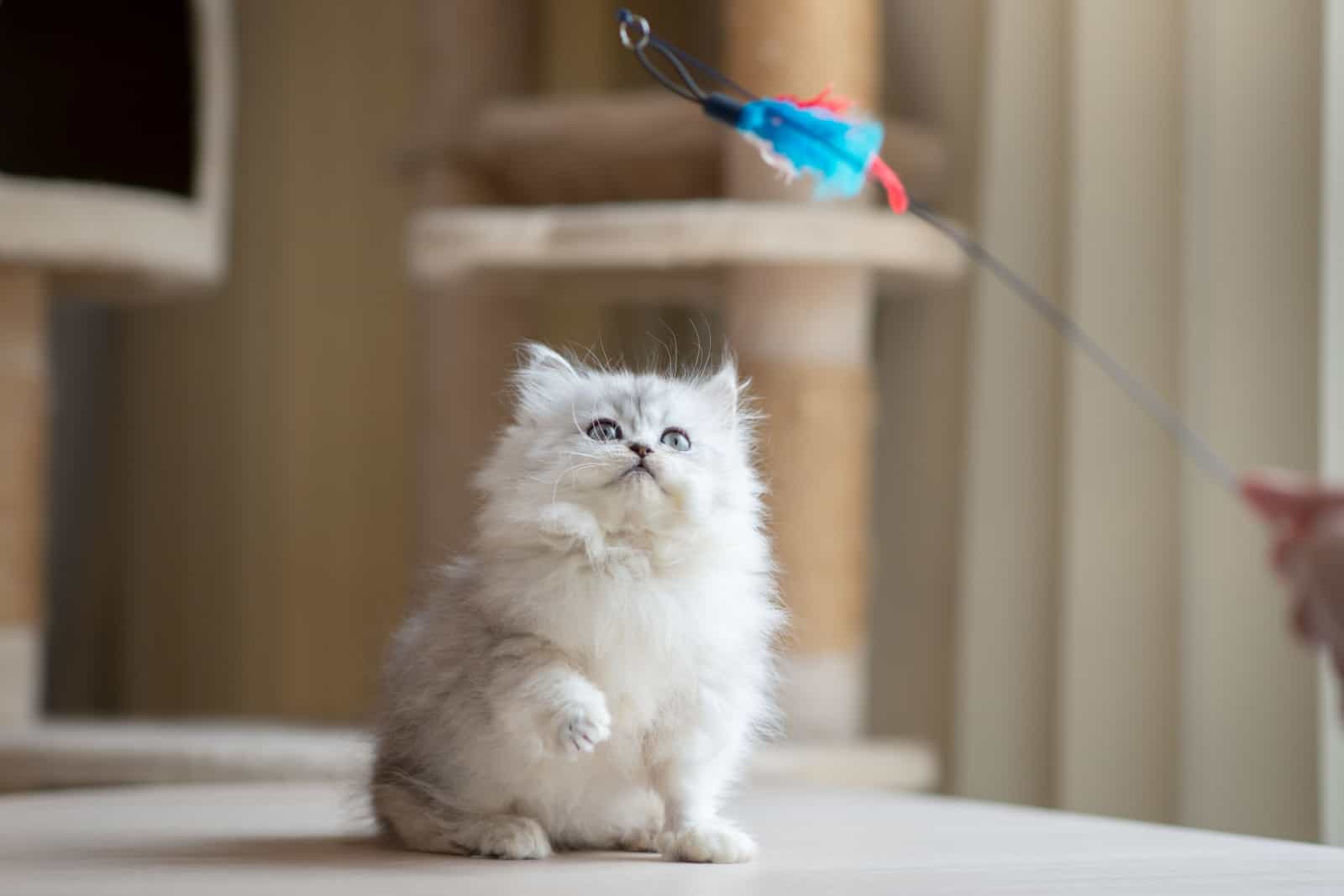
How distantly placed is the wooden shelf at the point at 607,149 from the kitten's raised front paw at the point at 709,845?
1175mm

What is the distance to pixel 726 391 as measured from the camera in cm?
111

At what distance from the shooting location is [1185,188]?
179 cm

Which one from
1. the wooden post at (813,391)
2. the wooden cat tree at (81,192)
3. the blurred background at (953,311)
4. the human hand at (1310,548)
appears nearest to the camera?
the human hand at (1310,548)

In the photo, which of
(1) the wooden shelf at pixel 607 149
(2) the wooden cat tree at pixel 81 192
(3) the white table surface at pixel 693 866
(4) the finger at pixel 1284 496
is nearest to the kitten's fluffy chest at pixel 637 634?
(3) the white table surface at pixel 693 866

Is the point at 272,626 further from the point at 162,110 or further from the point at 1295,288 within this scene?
the point at 1295,288

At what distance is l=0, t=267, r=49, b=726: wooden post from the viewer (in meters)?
2.02

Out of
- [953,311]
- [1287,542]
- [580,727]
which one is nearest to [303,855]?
[580,727]

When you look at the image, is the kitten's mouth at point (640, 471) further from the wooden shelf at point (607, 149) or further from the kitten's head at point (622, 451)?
the wooden shelf at point (607, 149)

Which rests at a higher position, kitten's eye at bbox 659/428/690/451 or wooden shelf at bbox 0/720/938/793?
kitten's eye at bbox 659/428/690/451

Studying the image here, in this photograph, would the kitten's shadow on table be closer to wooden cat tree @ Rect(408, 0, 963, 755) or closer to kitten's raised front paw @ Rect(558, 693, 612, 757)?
kitten's raised front paw @ Rect(558, 693, 612, 757)

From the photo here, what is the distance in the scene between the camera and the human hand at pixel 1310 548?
24.8 inches

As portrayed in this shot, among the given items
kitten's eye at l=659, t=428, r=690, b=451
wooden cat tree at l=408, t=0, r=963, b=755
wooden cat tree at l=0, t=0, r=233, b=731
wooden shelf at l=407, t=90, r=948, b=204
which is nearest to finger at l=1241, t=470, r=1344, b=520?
kitten's eye at l=659, t=428, r=690, b=451

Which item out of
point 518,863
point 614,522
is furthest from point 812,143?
point 518,863

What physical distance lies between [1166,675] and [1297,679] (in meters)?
0.18
